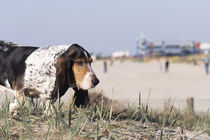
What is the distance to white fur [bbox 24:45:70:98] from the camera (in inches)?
181

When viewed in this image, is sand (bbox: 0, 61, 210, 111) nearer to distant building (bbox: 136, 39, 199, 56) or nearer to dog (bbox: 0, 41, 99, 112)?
dog (bbox: 0, 41, 99, 112)

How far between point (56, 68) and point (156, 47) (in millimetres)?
134598

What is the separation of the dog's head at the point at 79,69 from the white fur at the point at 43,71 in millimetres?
137

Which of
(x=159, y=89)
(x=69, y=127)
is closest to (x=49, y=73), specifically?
(x=69, y=127)

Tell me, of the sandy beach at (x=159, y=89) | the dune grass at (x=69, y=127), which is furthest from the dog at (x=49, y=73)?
the sandy beach at (x=159, y=89)

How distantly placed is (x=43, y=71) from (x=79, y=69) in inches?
15.6

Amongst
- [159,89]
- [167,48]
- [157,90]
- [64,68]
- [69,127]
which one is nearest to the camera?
[69,127]

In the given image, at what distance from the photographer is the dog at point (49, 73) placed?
4.59 m

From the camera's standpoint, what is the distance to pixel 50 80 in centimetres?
461

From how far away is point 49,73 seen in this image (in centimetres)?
461

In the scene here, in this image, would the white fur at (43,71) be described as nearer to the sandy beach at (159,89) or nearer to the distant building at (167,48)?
the sandy beach at (159,89)

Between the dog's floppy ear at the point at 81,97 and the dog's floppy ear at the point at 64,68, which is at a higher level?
the dog's floppy ear at the point at 64,68

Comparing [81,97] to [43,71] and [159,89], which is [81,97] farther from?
[159,89]

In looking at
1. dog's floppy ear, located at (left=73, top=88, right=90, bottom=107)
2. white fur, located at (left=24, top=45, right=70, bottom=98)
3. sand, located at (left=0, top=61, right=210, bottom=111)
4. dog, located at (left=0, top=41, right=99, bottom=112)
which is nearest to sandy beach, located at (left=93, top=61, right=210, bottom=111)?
sand, located at (left=0, top=61, right=210, bottom=111)
